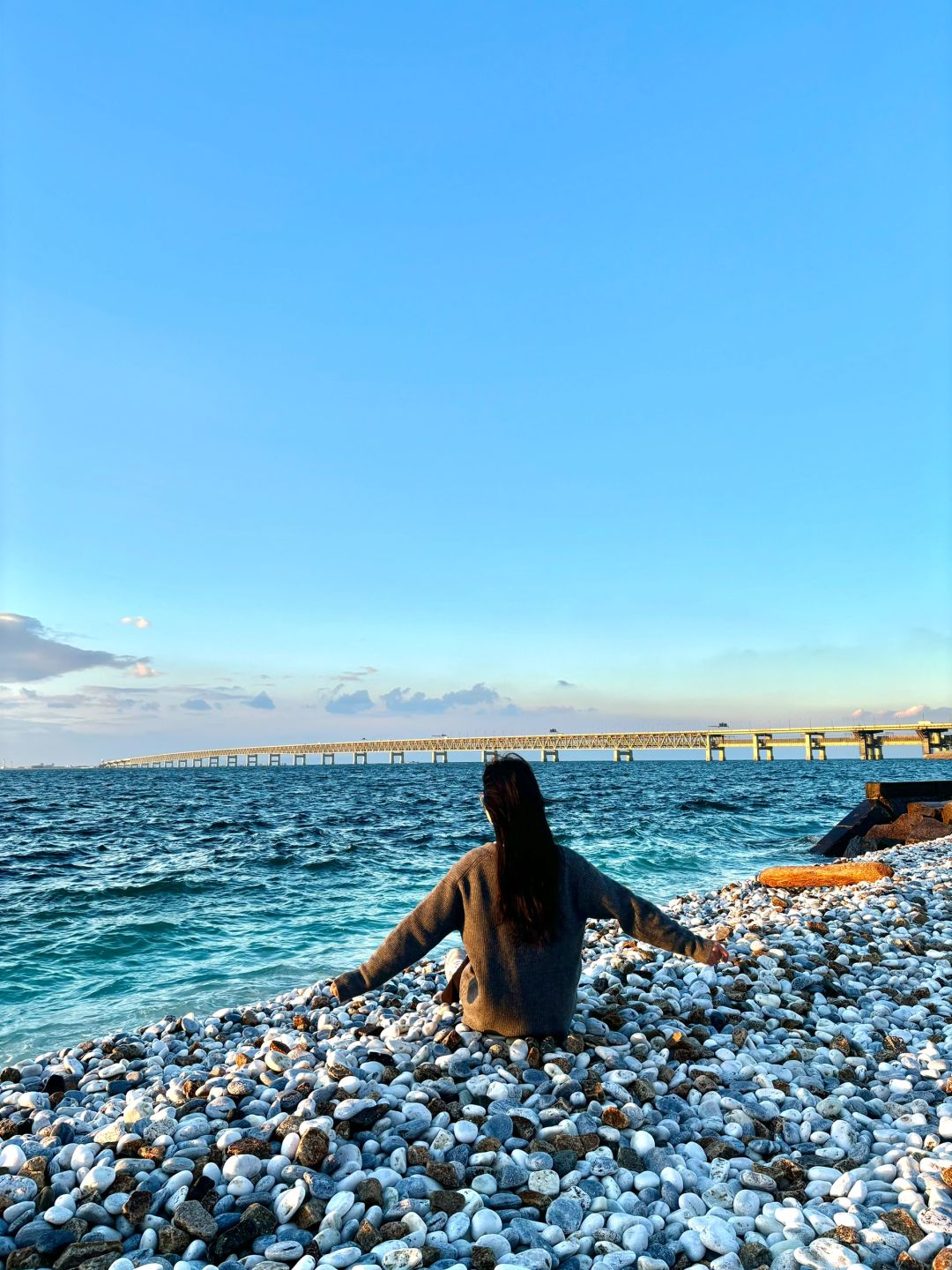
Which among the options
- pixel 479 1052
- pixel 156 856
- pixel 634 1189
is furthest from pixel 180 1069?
pixel 156 856

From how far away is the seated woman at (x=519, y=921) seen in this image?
4109 mm

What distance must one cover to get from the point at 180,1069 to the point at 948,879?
816 centimetres

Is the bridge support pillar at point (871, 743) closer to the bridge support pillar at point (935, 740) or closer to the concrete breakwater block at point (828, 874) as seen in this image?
the bridge support pillar at point (935, 740)

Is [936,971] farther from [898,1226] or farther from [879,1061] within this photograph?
[898,1226]

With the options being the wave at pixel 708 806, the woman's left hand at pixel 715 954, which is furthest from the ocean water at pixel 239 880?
the woman's left hand at pixel 715 954

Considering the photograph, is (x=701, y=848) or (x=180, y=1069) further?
(x=701, y=848)

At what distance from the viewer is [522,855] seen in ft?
13.5

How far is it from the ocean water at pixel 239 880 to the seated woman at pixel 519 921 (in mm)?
3909

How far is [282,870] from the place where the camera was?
15.5 meters

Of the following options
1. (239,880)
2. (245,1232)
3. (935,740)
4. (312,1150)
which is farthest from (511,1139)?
(935,740)

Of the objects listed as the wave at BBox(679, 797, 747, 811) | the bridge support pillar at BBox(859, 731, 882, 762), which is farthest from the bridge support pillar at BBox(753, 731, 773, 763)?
the wave at BBox(679, 797, 747, 811)

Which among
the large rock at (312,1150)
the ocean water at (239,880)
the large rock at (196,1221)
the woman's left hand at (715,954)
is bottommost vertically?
the ocean water at (239,880)

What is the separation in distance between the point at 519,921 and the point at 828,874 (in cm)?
761

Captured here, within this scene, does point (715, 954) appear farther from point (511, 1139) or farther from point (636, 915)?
point (511, 1139)
